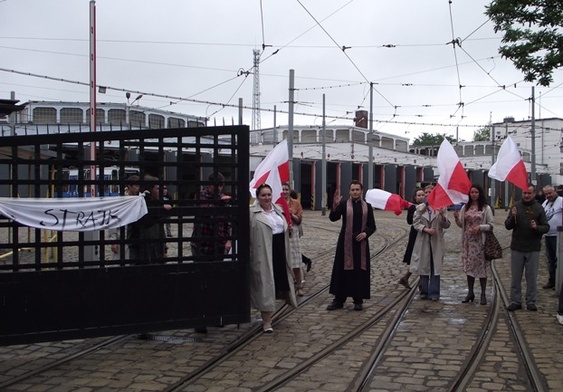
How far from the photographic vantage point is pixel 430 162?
6419 cm

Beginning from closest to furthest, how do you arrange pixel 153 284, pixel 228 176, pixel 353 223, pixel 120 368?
1. pixel 120 368
2. pixel 153 284
3. pixel 228 176
4. pixel 353 223

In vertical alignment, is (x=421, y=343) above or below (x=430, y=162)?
below

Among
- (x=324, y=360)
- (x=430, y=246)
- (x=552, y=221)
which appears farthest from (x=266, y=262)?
(x=552, y=221)

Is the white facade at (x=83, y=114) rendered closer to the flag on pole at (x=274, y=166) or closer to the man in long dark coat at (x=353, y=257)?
the flag on pole at (x=274, y=166)

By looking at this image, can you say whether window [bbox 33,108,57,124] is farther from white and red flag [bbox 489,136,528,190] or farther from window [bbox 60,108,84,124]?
white and red flag [bbox 489,136,528,190]

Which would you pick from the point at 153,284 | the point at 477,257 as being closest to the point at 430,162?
the point at 477,257

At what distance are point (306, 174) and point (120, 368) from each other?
5076 cm

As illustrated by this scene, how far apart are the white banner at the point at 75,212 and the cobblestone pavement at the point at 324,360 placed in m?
1.49

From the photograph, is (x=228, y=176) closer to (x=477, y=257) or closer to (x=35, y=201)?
(x=35, y=201)

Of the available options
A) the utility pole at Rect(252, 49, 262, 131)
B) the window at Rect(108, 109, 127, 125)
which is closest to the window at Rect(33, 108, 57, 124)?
the window at Rect(108, 109, 127, 125)

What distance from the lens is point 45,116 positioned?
125ft

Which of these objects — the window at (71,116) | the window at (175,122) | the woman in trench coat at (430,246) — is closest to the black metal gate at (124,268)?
the woman in trench coat at (430,246)

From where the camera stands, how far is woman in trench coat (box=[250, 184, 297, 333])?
24.8 feet

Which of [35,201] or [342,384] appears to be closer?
[342,384]
